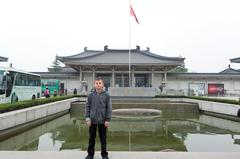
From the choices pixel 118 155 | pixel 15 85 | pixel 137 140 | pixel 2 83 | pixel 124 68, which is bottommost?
pixel 137 140

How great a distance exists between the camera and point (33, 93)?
2447cm

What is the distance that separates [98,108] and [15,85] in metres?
16.2

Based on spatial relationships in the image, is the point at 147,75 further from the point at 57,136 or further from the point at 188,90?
the point at 57,136

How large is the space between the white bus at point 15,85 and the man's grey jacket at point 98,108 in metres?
14.1

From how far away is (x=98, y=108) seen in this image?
17.6 feet

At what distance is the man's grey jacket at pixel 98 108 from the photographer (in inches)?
211

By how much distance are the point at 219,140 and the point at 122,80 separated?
32.1m

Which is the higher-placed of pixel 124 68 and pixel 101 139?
pixel 124 68

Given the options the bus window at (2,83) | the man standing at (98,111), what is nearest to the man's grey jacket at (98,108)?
the man standing at (98,111)

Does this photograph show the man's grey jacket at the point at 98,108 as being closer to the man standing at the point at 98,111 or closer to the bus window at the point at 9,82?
the man standing at the point at 98,111

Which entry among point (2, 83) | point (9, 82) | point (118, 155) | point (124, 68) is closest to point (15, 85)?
point (9, 82)

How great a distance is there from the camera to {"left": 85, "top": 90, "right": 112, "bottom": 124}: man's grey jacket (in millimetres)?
5363

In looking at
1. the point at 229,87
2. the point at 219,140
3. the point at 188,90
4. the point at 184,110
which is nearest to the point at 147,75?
the point at 188,90

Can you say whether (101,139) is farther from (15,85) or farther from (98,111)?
(15,85)
